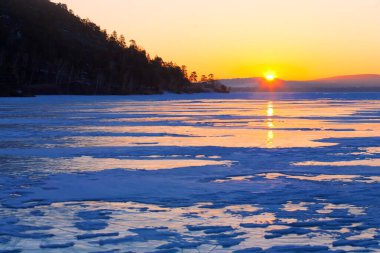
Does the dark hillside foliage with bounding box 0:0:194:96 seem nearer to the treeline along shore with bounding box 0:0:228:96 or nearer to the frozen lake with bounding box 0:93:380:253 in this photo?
the treeline along shore with bounding box 0:0:228:96

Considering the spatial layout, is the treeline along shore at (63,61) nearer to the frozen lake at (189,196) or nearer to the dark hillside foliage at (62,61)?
the dark hillside foliage at (62,61)

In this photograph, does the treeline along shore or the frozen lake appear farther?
the treeline along shore

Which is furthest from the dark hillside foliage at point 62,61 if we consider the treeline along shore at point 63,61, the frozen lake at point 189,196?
the frozen lake at point 189,196

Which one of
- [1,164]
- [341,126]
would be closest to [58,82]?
[341,126]

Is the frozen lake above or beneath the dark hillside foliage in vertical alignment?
beneath

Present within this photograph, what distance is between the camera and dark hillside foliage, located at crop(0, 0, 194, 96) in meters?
112

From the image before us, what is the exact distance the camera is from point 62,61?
126625mm

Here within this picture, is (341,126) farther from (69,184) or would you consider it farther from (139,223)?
(139,223)

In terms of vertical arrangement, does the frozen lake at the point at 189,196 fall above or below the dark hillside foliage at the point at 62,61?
below

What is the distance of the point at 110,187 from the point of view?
10258mm

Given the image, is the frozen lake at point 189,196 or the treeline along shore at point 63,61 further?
the treeline along shore at point 63,61

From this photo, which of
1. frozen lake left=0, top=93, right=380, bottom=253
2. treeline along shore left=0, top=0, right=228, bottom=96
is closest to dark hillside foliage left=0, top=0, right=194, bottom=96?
treeline along shore left=0, top=0, right=228, bottom=96

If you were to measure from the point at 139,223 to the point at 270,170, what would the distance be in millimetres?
5393

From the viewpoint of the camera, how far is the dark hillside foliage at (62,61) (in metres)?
112
